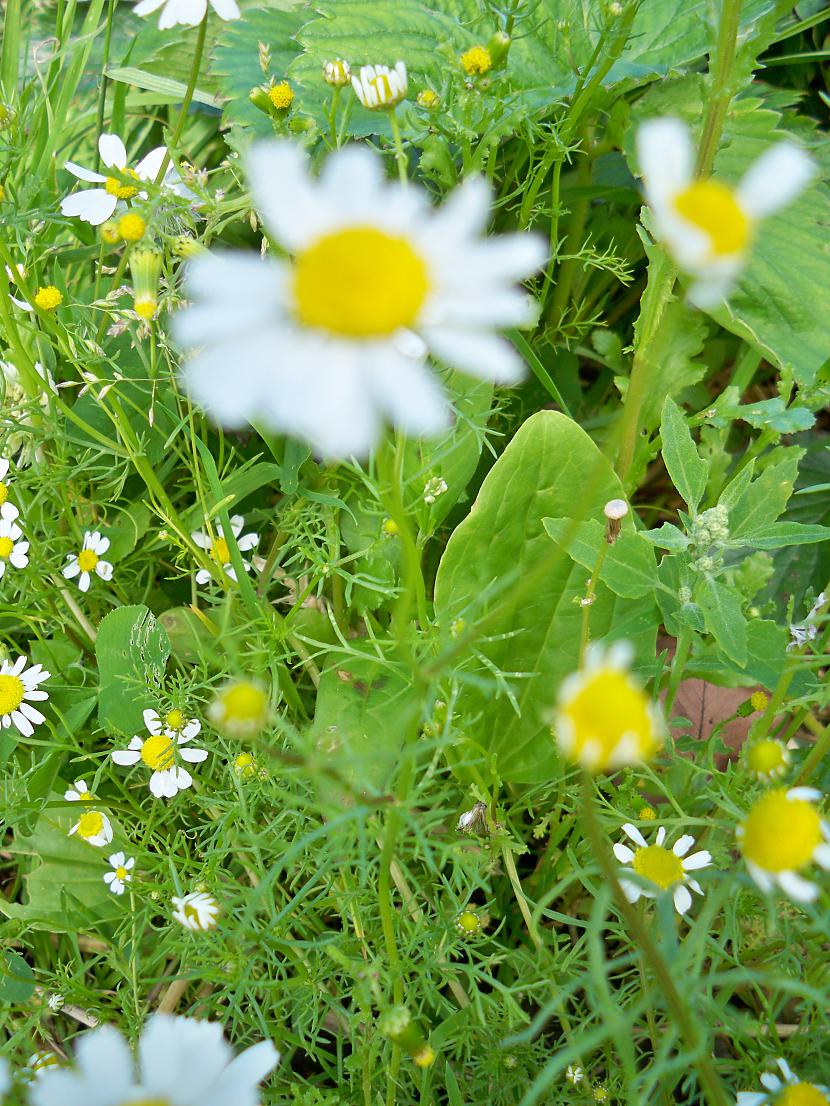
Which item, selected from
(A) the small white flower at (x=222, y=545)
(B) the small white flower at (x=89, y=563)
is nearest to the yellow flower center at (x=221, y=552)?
(A) the small white flower at (x=222, y=545)

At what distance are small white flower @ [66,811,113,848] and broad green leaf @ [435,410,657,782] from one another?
369mm

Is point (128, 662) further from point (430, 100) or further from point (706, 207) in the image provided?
point (706, 207)

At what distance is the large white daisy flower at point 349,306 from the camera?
0.37 meters

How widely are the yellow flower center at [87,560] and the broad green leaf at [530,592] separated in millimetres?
395

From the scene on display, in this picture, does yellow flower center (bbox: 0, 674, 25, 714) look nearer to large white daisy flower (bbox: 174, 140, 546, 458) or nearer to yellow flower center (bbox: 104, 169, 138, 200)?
yellow flower center (bbox: 104, 169, 138, 200)

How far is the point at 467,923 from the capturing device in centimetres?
74

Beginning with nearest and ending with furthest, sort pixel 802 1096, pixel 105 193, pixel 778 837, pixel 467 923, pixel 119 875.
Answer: pixel 778 837
pixel 802 1096
pixel 467 923
pixel 119 875
pixel 105 193

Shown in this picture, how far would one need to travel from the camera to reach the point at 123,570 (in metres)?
1.08

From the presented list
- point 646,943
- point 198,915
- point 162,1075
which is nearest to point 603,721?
point 646,943

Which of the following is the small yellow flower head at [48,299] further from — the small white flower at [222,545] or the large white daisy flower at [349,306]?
the large white daisy flower at [349,306]

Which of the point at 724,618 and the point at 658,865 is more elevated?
the point at 724,618

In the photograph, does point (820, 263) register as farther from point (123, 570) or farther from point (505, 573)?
point (123, 570)

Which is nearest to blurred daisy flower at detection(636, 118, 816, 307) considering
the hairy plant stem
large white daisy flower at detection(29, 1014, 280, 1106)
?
the hairy plant stem

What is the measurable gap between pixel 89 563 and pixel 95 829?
29 cm
